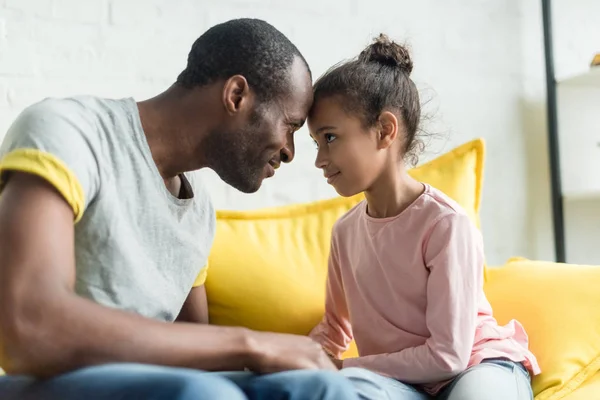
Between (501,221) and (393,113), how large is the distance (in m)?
0.93

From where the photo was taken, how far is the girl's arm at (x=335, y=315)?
4.33 ft

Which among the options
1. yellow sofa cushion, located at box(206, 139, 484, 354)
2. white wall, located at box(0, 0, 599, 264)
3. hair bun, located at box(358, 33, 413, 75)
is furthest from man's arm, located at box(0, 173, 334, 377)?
white wall, located at box(0, 0, 599, 264)

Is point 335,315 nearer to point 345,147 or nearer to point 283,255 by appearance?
point 283,255

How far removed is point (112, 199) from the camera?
3.15ft

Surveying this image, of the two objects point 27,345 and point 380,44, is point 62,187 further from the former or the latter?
point 380,44

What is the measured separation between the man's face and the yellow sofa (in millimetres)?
273

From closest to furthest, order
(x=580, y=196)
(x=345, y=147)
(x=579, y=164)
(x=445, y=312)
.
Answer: (x=445, y=312)
(x=345, y=147)
(x=580, y=196)
(x=579, y=164)

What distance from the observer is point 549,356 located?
1.22 m

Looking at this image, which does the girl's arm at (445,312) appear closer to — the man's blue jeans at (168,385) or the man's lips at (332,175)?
the man's lips at (332,175)

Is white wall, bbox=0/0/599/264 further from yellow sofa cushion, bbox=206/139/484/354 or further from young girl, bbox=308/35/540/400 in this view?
young girl, bbox=308/35/540/400

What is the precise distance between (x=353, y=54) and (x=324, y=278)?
71cm

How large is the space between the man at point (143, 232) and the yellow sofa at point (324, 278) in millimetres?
112

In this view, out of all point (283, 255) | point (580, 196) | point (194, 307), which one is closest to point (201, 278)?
point (194, 307)

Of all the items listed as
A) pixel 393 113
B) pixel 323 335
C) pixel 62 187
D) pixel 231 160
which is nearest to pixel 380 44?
pixel 393 113
